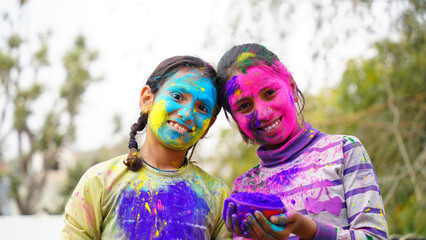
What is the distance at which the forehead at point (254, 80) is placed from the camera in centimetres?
198

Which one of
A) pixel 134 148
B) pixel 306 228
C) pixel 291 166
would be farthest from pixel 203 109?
pixel 306 228

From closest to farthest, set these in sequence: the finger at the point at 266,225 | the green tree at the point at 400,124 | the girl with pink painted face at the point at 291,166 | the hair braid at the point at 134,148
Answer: the finger at the point at 266,225, the girl with pink painted face at the point at 291,166, the hair braid at the point at 134,148, the green tree at the point at 400,124

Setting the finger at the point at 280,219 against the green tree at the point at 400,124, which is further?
the green tree at the point at 400,124

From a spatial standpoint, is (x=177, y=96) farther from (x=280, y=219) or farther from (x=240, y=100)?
(x=280, y=219)

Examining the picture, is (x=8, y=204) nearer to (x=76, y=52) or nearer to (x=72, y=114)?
(x=72, y=114)

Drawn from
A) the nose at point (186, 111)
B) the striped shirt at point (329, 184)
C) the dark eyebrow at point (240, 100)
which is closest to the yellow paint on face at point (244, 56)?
the dark eyebrow at point (240, 100)

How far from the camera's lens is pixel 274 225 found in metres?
1.44

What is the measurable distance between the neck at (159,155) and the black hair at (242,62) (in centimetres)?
37

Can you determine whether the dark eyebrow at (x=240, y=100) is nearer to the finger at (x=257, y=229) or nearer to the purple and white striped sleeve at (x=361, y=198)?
the purple and white striped sleeve at (x=361, y=198)

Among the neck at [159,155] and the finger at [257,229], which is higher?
the neck at [159,155]

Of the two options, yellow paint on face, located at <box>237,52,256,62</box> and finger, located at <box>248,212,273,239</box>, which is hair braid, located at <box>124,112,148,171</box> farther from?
finger, located at <box>248,212,273,239</box>

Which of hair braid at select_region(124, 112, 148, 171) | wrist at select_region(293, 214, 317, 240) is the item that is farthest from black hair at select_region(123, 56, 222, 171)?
wrist at select_region(293, 214, 317, 240)

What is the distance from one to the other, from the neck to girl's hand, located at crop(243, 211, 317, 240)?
0.66m

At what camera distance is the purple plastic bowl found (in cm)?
144
